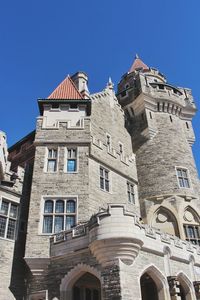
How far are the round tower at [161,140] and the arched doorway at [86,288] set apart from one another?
22.5ft

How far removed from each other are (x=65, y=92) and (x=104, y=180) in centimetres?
761

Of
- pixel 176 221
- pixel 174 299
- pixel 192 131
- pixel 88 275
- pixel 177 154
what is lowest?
pixel 174 299

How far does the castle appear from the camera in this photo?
1445 cm

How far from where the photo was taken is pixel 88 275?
17234 mm

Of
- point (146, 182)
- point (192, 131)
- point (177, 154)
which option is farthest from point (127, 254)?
point (192, 131)

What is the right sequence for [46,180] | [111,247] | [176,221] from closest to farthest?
1. [111,247]
2. [46,180]
3. [176,221]

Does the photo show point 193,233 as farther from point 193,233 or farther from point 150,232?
point 150,232

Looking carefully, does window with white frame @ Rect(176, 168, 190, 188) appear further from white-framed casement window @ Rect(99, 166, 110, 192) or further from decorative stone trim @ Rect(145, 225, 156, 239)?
decorative stone trim @ Rect(145, 225, 156, 239)

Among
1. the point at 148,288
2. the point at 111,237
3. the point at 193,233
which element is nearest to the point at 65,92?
the point at 111,237

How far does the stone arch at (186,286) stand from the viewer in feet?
55.0

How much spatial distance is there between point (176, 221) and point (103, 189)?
6.21m

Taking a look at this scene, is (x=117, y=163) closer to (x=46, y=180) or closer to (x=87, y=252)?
(x=46, y=180)

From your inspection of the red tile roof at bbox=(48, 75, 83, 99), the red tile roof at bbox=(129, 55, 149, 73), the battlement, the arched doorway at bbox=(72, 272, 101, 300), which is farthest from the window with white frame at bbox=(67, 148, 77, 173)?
the red tile roof at bbox=(129, 55, 149, 73)

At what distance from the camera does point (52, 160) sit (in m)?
19.4
